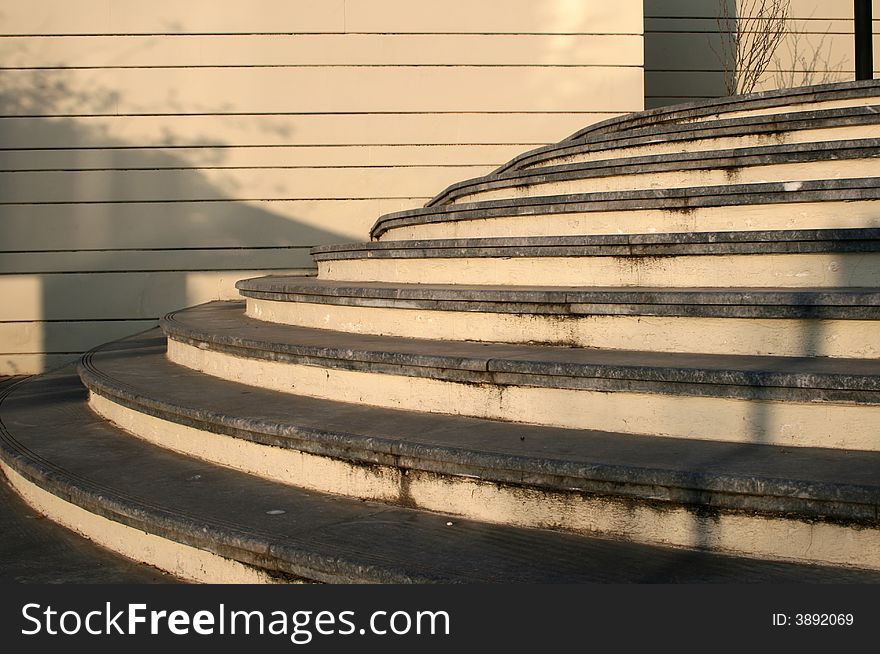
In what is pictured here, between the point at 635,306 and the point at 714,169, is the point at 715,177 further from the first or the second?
the point at 635,306

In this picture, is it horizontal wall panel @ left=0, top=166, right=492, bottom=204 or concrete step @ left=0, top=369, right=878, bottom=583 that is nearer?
concrete step @ left=0, top=369, right=878, bottom=583

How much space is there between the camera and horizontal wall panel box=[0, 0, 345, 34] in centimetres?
906

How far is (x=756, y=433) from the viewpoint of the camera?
10.2 ft

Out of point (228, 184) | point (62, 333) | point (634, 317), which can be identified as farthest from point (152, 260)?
point (634, 317)

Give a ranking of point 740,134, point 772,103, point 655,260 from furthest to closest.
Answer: point 772,103 → point 740,134 → point 655,260

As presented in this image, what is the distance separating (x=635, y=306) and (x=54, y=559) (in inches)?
107

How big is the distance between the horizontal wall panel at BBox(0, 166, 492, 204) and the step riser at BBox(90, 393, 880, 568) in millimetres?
5706

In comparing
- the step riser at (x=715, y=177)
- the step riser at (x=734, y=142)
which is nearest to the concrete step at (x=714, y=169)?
the step riser at (x=715, y=177)

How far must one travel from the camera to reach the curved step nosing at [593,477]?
2.56 m

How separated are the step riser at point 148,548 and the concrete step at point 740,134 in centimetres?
411

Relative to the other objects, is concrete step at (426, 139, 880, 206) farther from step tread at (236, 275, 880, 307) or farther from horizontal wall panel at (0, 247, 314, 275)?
horizontal wall panel at (0, 247, 314, 275)

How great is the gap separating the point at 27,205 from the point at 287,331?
5.57 m

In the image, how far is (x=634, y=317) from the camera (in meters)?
3.78

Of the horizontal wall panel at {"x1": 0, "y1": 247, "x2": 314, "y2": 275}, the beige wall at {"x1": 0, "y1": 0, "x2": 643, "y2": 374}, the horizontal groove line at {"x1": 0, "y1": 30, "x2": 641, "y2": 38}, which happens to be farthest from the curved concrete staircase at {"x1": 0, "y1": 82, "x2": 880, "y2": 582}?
the horizontal groove line at {"x1": 0, "y1": 30, "x2": 641, "y2": 38}
